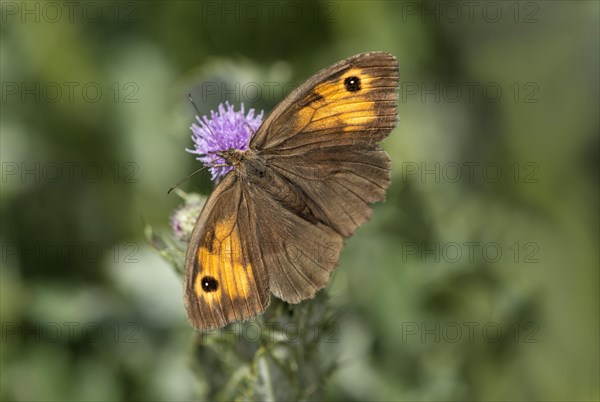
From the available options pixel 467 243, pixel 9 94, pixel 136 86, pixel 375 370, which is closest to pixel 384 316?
pixel 375 370

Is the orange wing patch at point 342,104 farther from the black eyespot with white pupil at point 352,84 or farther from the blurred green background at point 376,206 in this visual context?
the blurred green background at point 376,206

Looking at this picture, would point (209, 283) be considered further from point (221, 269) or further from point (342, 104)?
point (342, 104)

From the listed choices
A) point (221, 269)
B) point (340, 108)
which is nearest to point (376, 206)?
point (340, 108)

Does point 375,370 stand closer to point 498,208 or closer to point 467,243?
point 467,243

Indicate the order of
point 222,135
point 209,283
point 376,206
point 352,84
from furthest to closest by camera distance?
point 376,206 < point 222,135 < point 352,84 < point 209,283

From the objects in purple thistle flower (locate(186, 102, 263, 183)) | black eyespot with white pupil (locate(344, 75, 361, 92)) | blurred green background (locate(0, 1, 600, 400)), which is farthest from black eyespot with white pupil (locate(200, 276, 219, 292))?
blurred green background (locate(0, 1, 600, 400))

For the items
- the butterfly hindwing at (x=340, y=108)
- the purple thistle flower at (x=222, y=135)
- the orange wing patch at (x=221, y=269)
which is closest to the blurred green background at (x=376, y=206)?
the purple thistle flower at (x=222, y=135)
